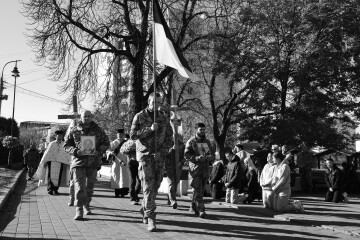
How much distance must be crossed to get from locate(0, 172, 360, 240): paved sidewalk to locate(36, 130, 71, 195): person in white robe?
1945 mm

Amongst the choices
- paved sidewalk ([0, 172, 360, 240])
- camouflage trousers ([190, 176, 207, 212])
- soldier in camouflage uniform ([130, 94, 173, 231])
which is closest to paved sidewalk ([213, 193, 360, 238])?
paved sidewalk ([0, 172, 360, 240])

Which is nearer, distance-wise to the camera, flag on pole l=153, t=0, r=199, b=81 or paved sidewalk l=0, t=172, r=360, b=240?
paved sidewalk l=0, t=172, r=360, b=240

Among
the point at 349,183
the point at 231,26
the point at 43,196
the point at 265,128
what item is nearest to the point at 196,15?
the point at 231,26

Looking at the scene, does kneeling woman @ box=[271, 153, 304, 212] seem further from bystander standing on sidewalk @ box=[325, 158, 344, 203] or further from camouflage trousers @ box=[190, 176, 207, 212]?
bystander standing on sidewalk @ box=[325, 158, 344, 203]

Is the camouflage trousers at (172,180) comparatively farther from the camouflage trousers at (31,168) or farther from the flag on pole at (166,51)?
the camouflage trousers at (31,168)

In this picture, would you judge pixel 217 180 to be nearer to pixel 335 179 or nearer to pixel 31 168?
pixel 335 179

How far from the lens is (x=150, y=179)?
7.40 meters

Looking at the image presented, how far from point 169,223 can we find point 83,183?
1.73 m

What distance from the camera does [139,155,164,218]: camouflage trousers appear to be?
23.8 feet

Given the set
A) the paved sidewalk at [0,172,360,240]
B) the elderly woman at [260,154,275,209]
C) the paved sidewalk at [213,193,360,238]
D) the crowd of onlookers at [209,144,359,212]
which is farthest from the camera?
the elderly woman at [260,154,275,209]

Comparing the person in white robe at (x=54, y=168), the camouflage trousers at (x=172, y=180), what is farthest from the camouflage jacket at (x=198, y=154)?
the person in white robe at (x=54, y=168)

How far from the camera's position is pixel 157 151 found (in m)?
7.52

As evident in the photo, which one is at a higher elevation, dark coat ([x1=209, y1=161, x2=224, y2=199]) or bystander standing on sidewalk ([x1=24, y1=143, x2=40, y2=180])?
Result: bystander standing on sidewalk ([x1=24, y1=143, x2=40, y2=180])

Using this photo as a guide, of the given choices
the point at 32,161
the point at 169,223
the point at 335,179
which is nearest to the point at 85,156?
the point at 169,223
